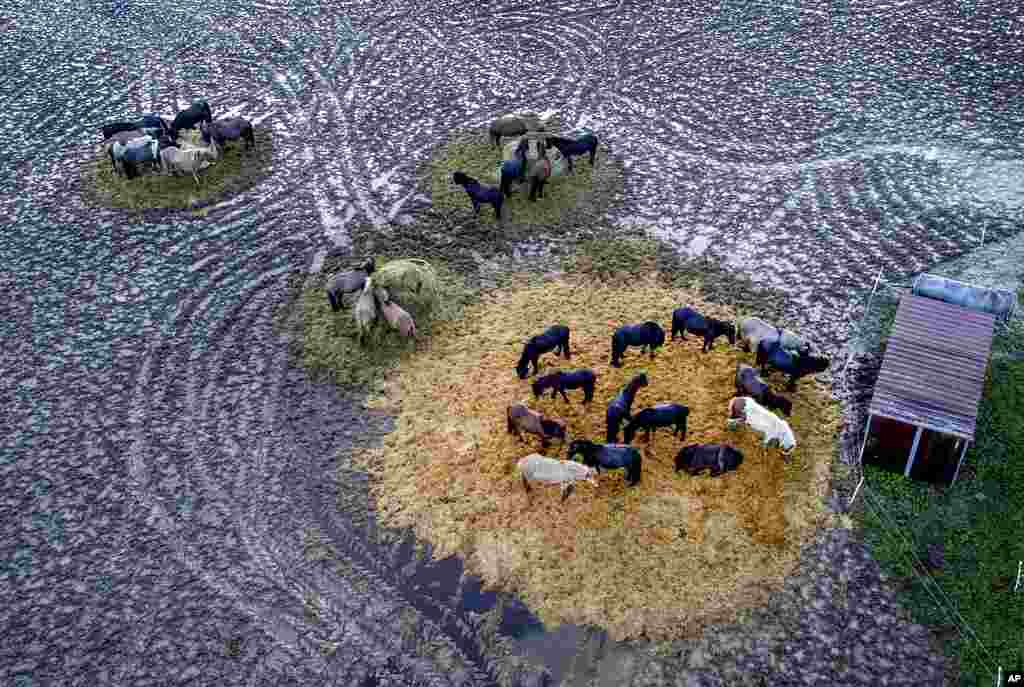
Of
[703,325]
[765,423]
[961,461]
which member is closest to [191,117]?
[703,325]

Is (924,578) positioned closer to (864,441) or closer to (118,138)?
(864,441)

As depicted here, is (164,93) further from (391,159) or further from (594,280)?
(594,280)

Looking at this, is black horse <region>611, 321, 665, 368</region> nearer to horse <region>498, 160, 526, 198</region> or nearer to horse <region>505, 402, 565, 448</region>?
horse <region>505, 402, 565, 448</region>

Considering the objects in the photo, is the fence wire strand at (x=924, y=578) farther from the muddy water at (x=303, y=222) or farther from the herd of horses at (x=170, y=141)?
the herd of horses at (x=170, y=141)

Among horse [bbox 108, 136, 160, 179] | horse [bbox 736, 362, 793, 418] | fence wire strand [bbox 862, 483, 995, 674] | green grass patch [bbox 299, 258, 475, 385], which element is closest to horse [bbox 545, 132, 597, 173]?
green grass patch [bbox 299, 258, 475, 385]

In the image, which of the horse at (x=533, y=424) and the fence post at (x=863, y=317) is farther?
the fence post at (x=863, y=317)

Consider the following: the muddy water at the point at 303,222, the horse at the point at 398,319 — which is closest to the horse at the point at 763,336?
the muddy water at the point at 303,222
